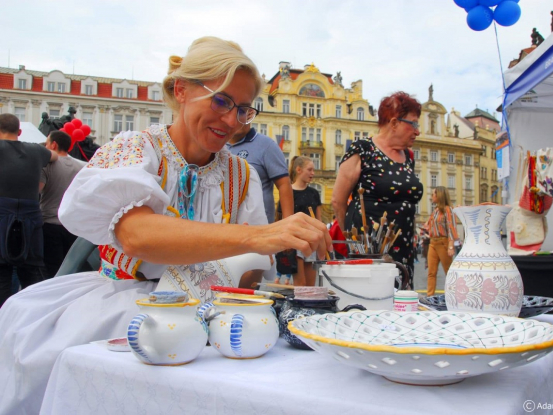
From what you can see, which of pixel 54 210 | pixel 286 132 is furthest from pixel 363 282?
pixel 286 132

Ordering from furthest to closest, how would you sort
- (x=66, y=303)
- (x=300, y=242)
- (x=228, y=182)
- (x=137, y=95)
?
1. (x=137, y=95)
2. (x=228, y=182)
3. (x=66, y=303)
4. (x=300, y=242)

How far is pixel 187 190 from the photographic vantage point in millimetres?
1376

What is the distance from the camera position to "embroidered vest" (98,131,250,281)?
1.25 meters

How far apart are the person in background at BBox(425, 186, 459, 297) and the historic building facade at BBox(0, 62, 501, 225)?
23397mm

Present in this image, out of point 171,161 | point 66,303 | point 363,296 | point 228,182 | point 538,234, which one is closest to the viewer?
point 363,296

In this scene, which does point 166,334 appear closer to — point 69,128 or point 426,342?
point 426,342

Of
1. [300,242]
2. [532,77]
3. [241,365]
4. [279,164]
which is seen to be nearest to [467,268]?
[300,242]

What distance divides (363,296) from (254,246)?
1.04 feet

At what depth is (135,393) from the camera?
0.76 metres

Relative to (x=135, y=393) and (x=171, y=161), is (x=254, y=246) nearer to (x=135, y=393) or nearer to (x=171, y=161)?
(x=135, y=393)

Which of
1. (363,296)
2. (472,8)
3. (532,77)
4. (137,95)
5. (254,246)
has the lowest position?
(363,296)

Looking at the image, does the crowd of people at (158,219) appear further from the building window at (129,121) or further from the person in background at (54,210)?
the building window at (129,121)

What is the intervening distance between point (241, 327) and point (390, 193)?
1.91m

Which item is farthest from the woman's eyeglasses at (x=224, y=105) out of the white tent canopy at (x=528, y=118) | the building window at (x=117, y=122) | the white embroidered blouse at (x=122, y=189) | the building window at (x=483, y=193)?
the building window at (x=483, y=193)
